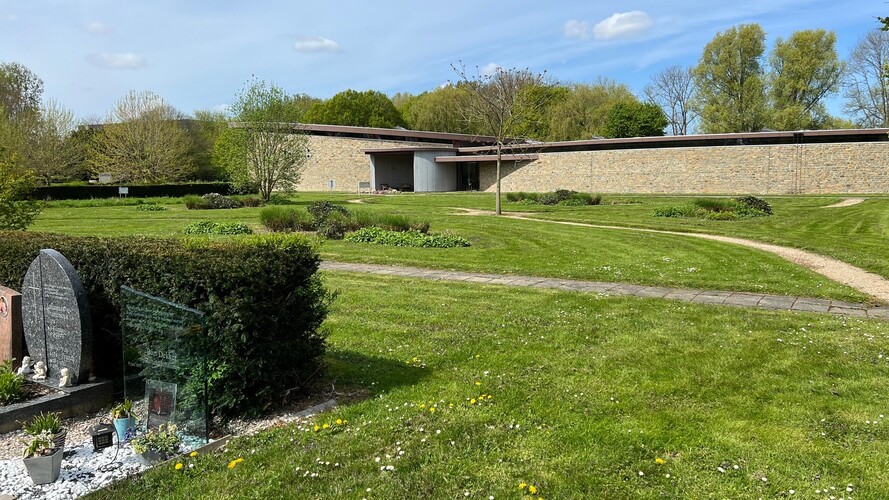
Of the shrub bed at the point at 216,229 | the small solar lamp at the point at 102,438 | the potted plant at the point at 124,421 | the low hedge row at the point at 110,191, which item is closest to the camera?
the small solar lamp at the point at 102,438

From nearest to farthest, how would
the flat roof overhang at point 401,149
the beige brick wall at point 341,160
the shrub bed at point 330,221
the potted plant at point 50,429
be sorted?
the potted plant at point 50,429
the shrub bed at point 330,221
the flat roof overhang at point 401,149
the beige brick wall at point 341,160

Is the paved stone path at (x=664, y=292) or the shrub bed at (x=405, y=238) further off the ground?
the shrub bed at (x=405, y=238)

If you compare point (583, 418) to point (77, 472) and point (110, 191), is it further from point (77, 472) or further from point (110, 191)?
point (110, 191)

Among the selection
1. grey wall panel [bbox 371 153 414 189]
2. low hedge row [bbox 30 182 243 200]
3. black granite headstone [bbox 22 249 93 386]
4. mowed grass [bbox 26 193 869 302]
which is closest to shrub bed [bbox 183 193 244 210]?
low hedge row [bbox 30 182 243 200]

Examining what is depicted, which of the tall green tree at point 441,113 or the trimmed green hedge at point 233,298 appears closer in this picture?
the trimmed green hedge at point 233,298

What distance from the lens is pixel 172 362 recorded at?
4078 millimetres

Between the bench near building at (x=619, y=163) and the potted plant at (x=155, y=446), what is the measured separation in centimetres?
3170

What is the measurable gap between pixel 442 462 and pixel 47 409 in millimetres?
3037

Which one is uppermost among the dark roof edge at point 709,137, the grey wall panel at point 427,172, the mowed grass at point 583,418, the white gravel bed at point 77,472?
the dark roof edge at point 709,137

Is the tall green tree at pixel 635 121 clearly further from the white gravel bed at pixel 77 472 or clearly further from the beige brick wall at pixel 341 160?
the white gravel bed at pixel 77 472

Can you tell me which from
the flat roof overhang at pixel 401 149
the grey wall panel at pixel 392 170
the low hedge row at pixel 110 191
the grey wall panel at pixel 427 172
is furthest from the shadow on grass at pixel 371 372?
the grey wall panel at pixel 392 170

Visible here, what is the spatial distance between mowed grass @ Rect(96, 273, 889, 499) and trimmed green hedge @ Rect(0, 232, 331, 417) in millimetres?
430

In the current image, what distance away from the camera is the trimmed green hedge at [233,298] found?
4.15 m

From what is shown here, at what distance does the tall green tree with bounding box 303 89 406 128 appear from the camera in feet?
243
